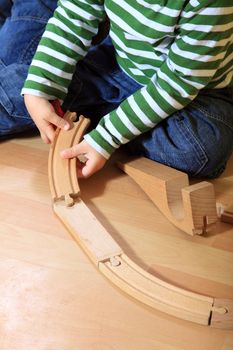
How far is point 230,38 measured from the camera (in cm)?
77

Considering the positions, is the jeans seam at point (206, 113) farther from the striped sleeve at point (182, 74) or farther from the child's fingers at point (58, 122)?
the child's fingers at point (58, 122)

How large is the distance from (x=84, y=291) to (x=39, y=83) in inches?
14.6

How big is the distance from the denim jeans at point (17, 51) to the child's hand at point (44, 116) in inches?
2.0

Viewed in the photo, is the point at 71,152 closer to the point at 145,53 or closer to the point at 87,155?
the point at 87,155

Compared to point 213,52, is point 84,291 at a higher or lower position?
lower

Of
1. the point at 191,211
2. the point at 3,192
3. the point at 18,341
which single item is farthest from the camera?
the point at 3,192

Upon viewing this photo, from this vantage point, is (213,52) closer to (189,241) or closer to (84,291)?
(189,241)

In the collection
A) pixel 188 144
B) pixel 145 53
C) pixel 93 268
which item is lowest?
pixel 93 268

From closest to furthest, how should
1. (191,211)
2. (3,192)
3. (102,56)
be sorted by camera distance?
(191,211)
(3,192)
(102,56)

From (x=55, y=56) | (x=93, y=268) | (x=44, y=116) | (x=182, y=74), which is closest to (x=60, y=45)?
(x=55, y=56)

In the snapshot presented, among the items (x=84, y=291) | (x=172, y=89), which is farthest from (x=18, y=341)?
(x=172, y=89)

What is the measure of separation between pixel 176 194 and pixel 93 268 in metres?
0.18

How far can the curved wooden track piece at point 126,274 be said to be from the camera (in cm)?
63

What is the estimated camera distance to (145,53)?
0.84 meters
